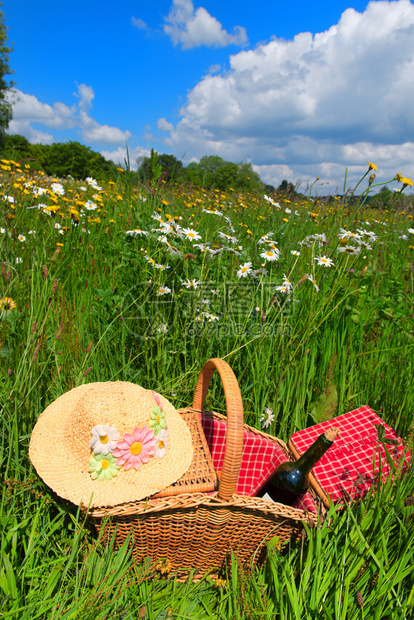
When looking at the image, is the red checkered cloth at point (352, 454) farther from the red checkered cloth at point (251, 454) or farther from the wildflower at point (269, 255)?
the wildflower at point (269, 255)

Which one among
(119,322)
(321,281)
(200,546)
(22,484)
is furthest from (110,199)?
(200,546)

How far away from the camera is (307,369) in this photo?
1.95 metres

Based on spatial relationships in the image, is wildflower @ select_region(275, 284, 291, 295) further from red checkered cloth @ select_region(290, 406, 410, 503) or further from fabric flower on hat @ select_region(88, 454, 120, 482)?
fabric flower on hat @ select_region(88, 454, 120, 482)

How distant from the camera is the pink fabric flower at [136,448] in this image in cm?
130

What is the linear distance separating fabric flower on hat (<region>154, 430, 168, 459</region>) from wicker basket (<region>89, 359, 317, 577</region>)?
127mm

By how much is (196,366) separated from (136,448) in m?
0.63

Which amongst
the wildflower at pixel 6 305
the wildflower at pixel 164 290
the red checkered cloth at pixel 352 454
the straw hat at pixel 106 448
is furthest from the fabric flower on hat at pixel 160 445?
the wildflower at pixel 6 305

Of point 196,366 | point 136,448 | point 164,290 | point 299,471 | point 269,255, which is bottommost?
point 299,471

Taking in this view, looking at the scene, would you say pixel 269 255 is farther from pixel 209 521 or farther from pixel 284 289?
pixel 209 521

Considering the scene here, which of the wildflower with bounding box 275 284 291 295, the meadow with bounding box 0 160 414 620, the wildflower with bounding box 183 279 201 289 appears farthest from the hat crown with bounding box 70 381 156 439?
the wildflower with bounding box 275 284 291 295

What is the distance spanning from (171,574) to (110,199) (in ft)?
10.7

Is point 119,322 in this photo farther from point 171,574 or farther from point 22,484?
point 171,574

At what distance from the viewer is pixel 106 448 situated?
1.28 m

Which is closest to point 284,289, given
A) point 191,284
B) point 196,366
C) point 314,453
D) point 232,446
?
point 191,284
